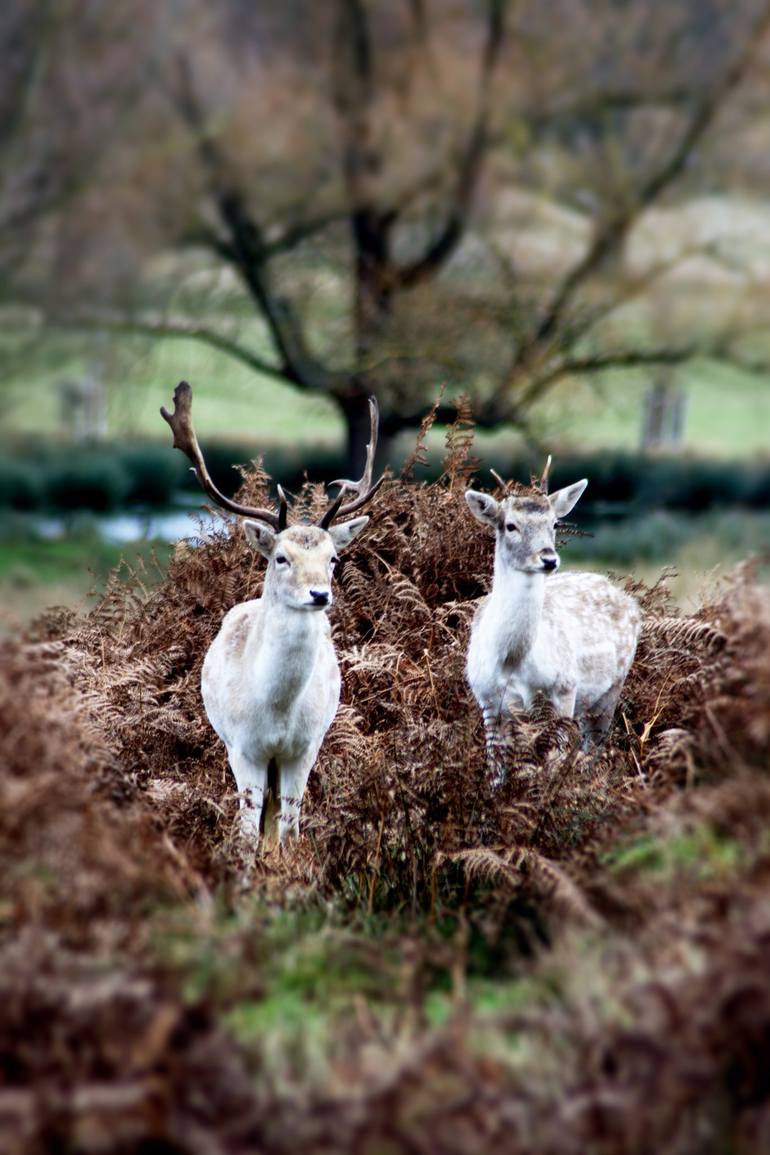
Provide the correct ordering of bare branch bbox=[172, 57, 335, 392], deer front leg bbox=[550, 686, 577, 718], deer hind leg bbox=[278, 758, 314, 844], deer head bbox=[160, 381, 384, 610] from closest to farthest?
1. deer head bbox=[160, 381, 384, 610]
2. deer hind leg bbox=[278, 758, 314, 844]
3. deer front leg bbox=[550, 686, 577, 718]
4. bare branch bbox=[172, 57, 335, 392]

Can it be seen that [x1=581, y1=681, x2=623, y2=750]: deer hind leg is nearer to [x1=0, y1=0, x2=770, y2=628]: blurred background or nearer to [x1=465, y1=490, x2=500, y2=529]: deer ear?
[x1=465, y1=490, x2=500, y2=529]: deer ear

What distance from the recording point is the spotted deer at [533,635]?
20.5 ft

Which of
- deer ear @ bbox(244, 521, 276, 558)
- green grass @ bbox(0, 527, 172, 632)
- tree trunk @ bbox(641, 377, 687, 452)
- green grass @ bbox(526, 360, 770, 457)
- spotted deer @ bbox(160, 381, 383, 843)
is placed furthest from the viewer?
tree trunk @ bbox(641, 377, 687, 452)

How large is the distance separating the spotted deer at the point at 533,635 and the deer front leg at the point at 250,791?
3.38 feet

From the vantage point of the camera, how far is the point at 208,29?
1573 cm

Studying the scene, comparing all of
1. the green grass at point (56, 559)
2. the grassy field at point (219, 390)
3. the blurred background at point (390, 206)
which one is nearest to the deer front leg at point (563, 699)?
the green grass at point (56, 559)

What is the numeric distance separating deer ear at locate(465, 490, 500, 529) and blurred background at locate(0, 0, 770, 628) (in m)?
7.92

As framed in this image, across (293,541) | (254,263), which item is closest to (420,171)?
(254,263)

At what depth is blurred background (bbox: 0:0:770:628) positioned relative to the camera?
14.7 metres

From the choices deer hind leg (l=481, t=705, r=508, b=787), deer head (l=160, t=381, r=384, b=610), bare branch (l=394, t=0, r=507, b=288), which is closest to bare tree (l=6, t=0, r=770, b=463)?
bare branch (l=394, t=0, r=507, b=288)

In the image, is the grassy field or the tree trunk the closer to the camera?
the grassy field

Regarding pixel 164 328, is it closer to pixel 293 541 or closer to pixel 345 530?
pixel 345 530

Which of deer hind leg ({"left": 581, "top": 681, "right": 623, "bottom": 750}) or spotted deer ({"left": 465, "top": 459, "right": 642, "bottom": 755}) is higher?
spotted deer ({"left": 465, "top": 459, "right": 642, "bottom": 755})

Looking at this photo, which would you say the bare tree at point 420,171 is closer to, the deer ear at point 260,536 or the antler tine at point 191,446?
the antler tine at point 191,446
